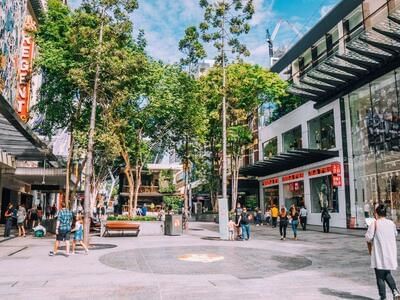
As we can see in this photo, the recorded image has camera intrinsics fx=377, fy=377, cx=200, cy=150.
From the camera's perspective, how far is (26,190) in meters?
37.8

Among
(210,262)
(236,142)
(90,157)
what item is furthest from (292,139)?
(210,262)

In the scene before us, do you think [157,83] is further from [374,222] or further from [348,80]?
[374,222]

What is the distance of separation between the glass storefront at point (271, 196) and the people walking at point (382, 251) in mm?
30508

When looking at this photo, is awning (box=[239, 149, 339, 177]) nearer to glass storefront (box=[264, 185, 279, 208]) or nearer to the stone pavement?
glass storefront (box=[264, 185, 279, 208])

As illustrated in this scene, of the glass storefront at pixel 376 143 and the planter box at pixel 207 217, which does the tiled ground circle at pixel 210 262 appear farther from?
the planter box at pixel 207 217

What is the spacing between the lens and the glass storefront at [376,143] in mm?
21219

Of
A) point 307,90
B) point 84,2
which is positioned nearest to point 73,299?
point 84,2

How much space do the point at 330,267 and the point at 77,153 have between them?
53.2 ft

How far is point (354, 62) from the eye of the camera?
2188 centimetres

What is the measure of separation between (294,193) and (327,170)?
20.3ft

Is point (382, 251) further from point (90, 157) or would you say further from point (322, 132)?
point (322, 132)

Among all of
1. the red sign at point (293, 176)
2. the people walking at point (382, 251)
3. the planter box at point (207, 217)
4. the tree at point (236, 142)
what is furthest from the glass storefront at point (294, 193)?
the people walking at point (382, 251)

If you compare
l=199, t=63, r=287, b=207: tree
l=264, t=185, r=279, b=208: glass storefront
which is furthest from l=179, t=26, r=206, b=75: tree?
l=264, t=185, r=279, b=208: glass storefront

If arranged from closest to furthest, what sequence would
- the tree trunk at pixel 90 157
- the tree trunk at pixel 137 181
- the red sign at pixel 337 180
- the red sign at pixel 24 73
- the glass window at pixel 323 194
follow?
the tree trunk at pixel 90 157, the red sign at pixel 337 180, the glass window at pixel 323 194, the tree trunk at pixel 137 181, the red sign at pixel 24 73
